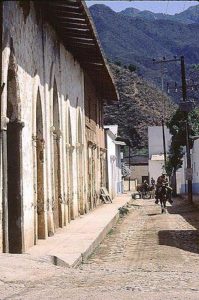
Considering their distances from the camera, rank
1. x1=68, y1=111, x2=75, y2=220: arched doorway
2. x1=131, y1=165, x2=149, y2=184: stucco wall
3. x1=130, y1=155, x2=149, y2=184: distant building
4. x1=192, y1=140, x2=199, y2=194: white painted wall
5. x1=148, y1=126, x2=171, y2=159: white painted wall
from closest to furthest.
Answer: x1=68, y1=111, x2=75, y2=220: arched doorway
x1=192, y1=140, x2=199, y2=194: white painted wall
x1=148, y1=126, x2=171, y2=159: white painted wall
x1=130, y1=155, x2=149, y2=184: distant building
x1=131, y1=165, x2=149, y2=184: stucco wall

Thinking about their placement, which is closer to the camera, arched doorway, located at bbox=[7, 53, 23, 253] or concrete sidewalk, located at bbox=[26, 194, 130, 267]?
concrete sidewalk, located at bbox=[26, 194, 130, 267]

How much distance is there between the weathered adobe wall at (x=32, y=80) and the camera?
35.4 ft

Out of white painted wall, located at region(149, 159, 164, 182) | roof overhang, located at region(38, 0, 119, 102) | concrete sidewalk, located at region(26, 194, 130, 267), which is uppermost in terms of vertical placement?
roof overhang, located at region(38, 0, 119, 102)

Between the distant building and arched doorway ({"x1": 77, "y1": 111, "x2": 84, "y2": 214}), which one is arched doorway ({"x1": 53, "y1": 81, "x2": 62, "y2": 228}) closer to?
arched doorway ({"x1": 77, "y1": 111, "x2": 84, "y2": 214})

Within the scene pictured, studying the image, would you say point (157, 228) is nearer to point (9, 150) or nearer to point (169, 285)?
point (9, 150)

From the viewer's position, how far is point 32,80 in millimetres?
12445

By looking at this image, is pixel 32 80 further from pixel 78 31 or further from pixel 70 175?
pixel 70 175

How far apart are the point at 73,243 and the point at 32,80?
3367 millimetres

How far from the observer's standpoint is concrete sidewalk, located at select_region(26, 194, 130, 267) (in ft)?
32.6

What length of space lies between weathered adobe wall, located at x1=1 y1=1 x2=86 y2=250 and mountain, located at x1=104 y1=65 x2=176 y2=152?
6705 cm

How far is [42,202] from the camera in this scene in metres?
13.2

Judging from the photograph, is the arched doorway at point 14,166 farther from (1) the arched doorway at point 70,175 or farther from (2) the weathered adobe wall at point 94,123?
(2) the weathered adobe wall at point 94,123

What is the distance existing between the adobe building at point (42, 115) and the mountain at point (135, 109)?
6316 cm

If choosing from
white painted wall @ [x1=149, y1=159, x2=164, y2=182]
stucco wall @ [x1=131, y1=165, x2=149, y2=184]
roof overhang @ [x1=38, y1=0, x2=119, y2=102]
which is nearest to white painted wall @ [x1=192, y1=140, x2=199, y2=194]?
roof overhang @ [x1=38, y1=0, x2=119, y2=102]
